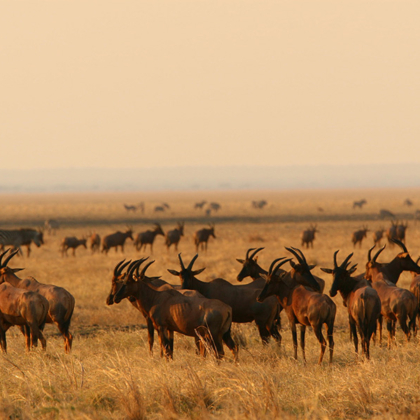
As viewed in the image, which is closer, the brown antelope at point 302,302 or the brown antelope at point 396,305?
the brown antelope at point 302,302

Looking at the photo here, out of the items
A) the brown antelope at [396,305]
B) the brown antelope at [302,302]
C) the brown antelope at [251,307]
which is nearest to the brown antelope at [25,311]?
the brown antelope at [251,307]

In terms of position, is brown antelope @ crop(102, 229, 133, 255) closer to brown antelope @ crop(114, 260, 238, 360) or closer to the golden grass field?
the golden grass field

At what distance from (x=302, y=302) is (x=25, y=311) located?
182 inches

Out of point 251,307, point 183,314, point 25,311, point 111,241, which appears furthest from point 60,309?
point 111,241

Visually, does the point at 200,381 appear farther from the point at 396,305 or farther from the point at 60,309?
the point at 396,305

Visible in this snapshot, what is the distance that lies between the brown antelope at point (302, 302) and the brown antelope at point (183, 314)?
4.23 ft

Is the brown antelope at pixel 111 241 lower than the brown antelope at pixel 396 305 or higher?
lower

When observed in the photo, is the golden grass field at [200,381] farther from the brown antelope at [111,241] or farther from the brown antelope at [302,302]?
the brown antelope at [111,241]

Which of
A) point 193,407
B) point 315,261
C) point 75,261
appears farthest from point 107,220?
point 193,407

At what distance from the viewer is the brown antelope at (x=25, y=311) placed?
9.95 metres

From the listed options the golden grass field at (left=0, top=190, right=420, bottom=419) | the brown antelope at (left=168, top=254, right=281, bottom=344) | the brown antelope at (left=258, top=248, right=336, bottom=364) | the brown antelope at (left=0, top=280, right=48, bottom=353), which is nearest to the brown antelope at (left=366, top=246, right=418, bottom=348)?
the golden grass field at (left=0, top=190, right=420, bottom=419)

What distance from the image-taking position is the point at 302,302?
1002 cm

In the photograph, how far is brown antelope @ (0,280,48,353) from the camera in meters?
9.95

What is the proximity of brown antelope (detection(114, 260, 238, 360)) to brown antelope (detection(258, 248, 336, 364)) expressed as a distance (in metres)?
1.29
